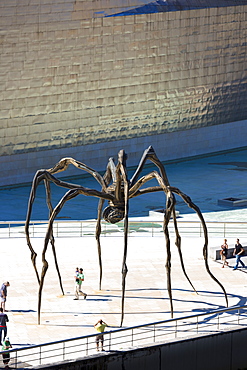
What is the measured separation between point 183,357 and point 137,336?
1536 millimetres

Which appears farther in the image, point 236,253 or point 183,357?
point 236,253

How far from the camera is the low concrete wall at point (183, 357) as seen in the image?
26922 millimetres

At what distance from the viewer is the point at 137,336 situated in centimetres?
2889

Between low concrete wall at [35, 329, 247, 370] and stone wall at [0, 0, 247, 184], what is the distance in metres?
25.8

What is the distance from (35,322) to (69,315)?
127 cm

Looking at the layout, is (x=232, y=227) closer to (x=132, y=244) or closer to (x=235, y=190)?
→ (x=132, y=244)

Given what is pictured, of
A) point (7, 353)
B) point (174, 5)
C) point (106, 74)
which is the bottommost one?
point (7, 353)

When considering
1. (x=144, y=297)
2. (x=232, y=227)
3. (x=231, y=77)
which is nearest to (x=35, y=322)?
(x=144, y=297)

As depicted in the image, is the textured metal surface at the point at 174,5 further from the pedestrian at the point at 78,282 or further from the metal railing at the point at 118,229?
the pedestrian at the point at 78,282

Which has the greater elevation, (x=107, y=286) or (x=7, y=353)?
(x=107, y=286)

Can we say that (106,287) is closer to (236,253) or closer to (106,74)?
(236,253)

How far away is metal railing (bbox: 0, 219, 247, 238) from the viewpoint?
136ft

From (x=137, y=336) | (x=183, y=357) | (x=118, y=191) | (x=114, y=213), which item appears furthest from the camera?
(x=114, y=213)

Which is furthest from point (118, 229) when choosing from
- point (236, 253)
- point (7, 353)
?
point (7, 353)
